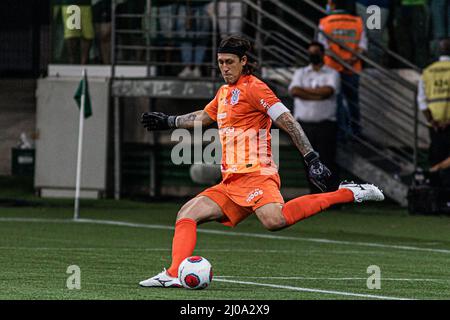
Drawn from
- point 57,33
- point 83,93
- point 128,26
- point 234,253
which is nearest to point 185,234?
point 234,253

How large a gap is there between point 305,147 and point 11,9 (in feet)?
65.1

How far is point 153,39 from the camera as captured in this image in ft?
79.7

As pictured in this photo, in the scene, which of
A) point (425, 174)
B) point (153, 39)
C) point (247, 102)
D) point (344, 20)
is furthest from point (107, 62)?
point (247, 102)

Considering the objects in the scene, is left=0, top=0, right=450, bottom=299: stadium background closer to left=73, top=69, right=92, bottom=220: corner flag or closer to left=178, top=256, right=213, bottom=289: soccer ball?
left=73, top=69, right=92, bottom=220: corner flag

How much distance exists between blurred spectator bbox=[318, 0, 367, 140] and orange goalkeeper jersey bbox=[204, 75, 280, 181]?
34.5ft

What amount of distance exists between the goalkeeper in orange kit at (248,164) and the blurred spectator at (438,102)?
379 inches

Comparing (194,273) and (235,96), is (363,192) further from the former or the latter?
(194,273)

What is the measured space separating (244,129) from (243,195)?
55cm

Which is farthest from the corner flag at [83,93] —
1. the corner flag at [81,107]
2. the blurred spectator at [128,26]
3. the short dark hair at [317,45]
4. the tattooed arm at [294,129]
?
the tattooed arm at [294,129]

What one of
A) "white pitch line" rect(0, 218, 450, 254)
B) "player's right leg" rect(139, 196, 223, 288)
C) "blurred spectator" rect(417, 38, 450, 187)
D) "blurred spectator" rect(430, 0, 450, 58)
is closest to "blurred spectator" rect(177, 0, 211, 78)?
"blurred spectator" rect(430, 0, 450, 58)

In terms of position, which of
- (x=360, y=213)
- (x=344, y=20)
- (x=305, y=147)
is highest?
(x=344, y=20)

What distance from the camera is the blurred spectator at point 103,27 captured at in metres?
25.0

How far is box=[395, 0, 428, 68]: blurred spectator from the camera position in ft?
79.5
